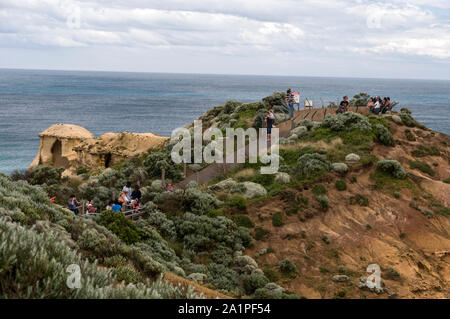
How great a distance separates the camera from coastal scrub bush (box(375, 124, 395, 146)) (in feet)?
89.6

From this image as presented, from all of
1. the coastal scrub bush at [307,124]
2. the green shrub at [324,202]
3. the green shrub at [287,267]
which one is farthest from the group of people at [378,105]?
the green shrub at [287,267]

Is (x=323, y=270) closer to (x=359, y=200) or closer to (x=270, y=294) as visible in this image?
(x=270, y=294)

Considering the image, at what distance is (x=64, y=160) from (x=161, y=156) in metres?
25.1

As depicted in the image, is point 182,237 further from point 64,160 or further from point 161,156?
point 64,160

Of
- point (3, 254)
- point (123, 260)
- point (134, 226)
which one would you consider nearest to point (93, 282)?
point (3, 254)

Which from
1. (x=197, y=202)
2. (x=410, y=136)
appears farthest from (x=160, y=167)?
(x=410, y=136)

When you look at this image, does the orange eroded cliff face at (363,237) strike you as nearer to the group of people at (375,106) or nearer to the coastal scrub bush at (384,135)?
the coastal scrub bush at (384,135)

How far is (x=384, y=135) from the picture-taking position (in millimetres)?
27516

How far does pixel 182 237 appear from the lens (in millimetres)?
17328

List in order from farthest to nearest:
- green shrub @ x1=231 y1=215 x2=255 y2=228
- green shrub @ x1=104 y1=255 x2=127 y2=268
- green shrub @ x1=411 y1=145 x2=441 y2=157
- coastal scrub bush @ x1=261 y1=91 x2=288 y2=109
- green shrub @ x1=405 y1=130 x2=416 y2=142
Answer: coastal scrub bush @ x1=261 y1=91 x2=288 y2=109 < green shrub @ x1=405 y1=130 x2=416 y2=142 < green shrub @ x1=411 y1=145 x2=441 y2=157 < green shrub @ x1=231 y1=215 x2=255 y2=228 < green shrub @ x1=104 y1=255 x2=127 y2=268

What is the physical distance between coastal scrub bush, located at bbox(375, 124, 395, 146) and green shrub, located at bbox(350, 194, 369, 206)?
719 centimetres

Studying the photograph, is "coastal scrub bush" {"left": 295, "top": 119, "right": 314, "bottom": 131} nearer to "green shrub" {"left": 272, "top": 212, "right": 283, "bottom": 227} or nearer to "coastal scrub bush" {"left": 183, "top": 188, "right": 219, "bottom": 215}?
"green shrub" {"left": 272, "top": 212, "right": 283, "bottom": 227}

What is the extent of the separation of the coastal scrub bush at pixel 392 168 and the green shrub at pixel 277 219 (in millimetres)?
7362

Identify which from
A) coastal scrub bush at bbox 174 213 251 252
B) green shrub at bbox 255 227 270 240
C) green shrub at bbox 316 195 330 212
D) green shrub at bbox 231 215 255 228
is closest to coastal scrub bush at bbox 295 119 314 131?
green shrub at bbox 316 195 330 212
